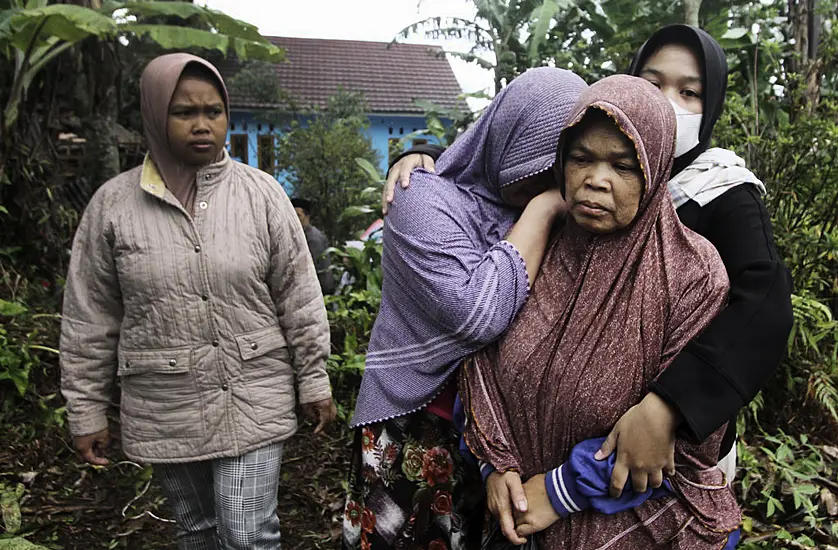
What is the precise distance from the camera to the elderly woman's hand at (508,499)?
1.35 metres

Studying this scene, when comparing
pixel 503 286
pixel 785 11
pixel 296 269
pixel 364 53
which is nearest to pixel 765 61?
pixel 785 11

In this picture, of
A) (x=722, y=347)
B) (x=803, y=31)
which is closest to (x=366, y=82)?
(x=803, y=31)

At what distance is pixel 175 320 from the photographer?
2.11m

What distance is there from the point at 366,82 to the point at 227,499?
18188 millimetres

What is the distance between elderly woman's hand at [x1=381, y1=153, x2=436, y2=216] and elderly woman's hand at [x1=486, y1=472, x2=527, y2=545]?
0.67 metres

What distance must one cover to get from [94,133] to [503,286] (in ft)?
20.8

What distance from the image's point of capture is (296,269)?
2.28 m

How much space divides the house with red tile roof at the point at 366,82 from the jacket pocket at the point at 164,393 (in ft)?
46.2

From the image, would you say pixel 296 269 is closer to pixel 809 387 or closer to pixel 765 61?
pixel 809 387

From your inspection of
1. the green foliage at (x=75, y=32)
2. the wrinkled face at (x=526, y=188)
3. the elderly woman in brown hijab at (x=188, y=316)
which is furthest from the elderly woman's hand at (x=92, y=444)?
the green foliage at (x=75, y=32)

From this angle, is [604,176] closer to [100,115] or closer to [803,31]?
[803,31]

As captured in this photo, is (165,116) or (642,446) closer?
(642,446)

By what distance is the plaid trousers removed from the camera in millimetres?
2172

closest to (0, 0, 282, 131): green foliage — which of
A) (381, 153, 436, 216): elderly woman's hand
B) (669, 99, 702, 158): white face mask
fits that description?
(381, 153, 436, 216): elderly woman's hand
